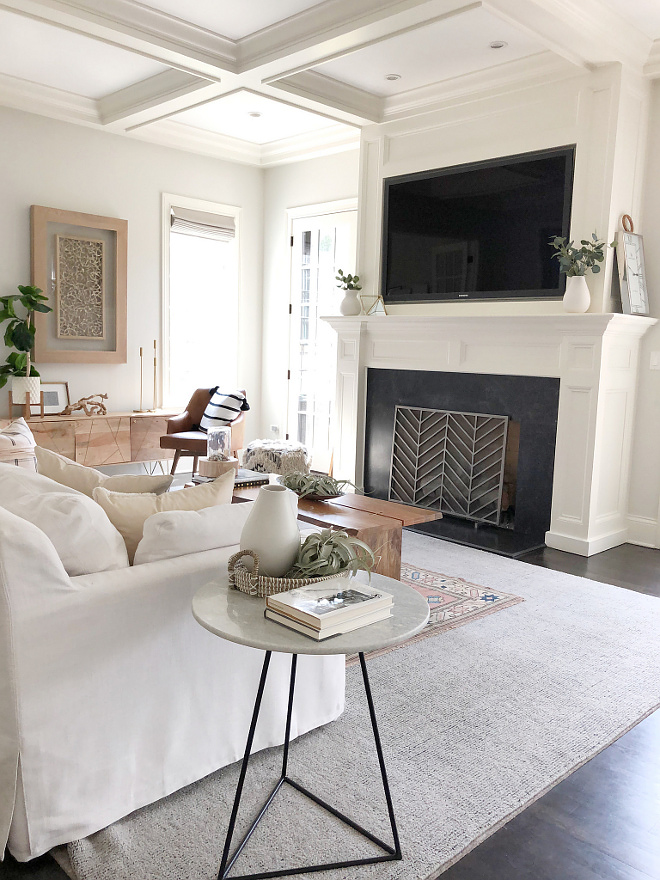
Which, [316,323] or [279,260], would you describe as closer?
[316,323]

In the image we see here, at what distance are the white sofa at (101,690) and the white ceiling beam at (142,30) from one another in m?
3.17

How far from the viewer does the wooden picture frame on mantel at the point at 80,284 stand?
18.3 feet

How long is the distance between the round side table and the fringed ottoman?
2.53m

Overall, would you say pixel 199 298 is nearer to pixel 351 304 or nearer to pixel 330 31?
pixel 351 304

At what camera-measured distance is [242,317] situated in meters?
7.02

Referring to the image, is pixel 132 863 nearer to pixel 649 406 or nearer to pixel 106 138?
pixel 649 406

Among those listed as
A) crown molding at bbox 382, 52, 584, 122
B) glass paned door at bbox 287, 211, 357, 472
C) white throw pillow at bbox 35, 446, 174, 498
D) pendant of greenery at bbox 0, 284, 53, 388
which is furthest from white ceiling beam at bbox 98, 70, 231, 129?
white throw pillow at bbox 35, 446, 174, 498

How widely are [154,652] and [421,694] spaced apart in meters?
1.10

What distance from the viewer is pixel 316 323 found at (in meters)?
6.62

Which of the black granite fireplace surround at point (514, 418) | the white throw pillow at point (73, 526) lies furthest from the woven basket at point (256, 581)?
the black granite fireplace surround at point (514, 418)

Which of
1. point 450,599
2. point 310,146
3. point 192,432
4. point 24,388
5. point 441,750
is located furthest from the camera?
point 310,146

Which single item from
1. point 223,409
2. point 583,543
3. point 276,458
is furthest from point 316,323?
point 583,543

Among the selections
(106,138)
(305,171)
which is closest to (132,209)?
(106,138)

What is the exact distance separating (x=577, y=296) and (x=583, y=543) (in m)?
1.43
